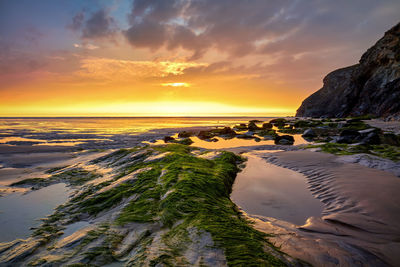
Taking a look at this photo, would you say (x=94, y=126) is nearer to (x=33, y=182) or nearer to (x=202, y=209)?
(x=33, y=182)

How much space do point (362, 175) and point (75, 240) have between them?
7125 millimetres

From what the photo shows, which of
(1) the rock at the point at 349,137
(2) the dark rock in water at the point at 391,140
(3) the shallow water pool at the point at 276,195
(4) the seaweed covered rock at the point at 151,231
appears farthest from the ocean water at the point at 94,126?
(2) the dark rock in water at the point at 391,140

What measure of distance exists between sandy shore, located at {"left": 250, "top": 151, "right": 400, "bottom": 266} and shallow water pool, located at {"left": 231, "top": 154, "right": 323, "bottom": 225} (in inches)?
9.4

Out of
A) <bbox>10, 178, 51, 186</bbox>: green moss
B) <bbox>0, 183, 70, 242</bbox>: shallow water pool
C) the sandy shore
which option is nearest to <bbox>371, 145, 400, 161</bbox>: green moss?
the sandy shore

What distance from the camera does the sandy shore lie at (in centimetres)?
257

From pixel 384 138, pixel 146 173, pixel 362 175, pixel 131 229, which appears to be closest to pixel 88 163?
pixel 146 173

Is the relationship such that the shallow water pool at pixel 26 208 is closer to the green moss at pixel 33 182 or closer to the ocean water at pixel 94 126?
the green moss at pixel 33 182

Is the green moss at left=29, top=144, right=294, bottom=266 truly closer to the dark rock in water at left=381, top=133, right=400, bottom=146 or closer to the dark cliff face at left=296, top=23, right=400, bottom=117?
the dark rock in water at left=381, top=133, right=400, bottom=146

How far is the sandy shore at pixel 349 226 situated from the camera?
2.57 m

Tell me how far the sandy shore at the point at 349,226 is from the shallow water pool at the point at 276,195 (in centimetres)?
24

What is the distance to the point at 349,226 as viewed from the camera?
3361 millimetres

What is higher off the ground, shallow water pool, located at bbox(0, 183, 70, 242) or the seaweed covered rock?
the seaweed covered rock

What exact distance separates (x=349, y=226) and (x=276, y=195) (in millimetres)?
1582

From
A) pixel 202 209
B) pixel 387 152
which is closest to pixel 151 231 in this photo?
pixel 202 209
